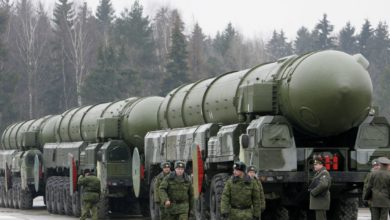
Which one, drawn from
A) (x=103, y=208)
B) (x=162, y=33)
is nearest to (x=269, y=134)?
(x=103, y=208)

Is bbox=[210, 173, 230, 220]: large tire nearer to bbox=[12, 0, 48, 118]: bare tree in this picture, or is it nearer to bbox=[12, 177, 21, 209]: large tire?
bbox=[12, 177, 21, 209]: large tire

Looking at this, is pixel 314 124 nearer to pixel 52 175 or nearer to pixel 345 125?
pixel 345 125

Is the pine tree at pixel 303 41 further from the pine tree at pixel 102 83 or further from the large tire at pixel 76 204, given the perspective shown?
the large tire at pixel 76 204

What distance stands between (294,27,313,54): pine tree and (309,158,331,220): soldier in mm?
113588

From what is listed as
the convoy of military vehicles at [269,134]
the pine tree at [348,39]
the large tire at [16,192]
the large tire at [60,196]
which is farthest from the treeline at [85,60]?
the convoy of military vehicles at [269,134]

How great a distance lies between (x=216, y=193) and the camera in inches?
737

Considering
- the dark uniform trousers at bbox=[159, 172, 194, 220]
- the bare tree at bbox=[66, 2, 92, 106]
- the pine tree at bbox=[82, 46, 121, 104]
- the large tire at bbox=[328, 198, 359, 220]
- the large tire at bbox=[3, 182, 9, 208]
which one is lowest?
the large tire at bbox=[3, 182, 9, 208]

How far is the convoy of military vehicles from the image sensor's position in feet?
56.6

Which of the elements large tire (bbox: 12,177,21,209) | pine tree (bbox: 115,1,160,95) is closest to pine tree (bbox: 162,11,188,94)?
pine tree (bbox: 115,1,160,95)

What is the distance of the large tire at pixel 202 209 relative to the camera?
20391 mm

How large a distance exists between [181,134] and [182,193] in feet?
19.1

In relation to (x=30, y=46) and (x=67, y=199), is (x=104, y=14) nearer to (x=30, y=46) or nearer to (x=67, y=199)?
(x=30, y=46)

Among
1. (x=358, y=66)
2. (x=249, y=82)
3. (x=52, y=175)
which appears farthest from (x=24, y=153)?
(x=358, y=66)

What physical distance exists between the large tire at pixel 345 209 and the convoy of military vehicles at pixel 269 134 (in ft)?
0.06
